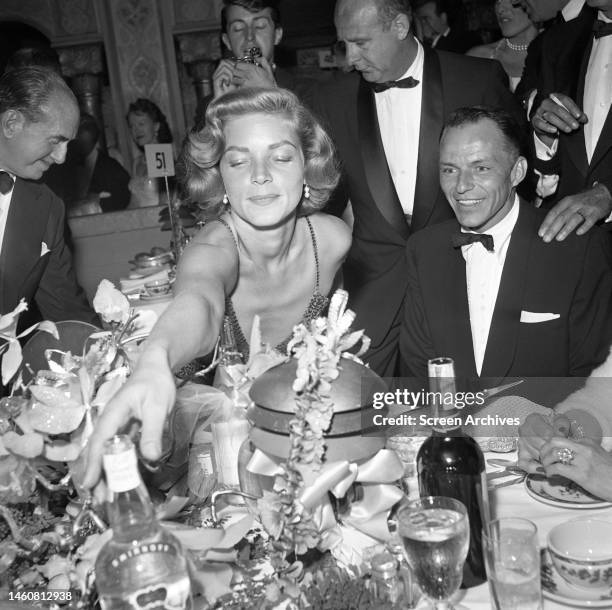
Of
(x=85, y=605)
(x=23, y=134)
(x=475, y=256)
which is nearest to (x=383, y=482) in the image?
(x=85, y=605)

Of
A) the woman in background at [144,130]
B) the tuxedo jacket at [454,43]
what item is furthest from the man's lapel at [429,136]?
the woman in background at [144,130]

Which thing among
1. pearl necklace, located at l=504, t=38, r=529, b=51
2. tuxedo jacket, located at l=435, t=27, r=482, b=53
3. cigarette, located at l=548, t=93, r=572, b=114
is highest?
tuxedo jacket, located at l=435, t=27, r=482, b=53

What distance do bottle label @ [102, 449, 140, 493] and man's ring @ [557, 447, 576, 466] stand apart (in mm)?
754

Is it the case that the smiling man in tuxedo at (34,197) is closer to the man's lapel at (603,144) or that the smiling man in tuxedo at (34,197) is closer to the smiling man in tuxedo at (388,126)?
the smiling man in tuxedo at (388,126)

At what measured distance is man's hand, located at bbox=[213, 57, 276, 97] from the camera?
9.81 ft

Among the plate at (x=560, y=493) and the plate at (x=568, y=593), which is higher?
the plate at (x=568, y=593)

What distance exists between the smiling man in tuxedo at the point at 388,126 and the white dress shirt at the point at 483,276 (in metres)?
0.68

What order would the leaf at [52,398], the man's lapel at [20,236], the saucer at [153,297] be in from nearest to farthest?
the leaf at [52,398], the man's lapel at [20,236], the saucer at [153,297]

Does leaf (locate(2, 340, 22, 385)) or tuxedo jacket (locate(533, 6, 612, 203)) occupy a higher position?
tuxedo jacket (locate(533, 6, 612, 203))

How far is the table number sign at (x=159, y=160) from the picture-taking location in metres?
3.93

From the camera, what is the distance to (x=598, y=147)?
2.85m

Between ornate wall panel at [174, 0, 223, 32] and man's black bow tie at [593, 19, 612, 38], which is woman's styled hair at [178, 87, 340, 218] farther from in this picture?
ornate wall panel at [174, 0, 223, 32]

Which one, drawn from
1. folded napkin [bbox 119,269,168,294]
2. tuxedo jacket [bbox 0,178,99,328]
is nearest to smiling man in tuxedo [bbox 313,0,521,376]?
folded napkin [bbox 119,269,168,294]

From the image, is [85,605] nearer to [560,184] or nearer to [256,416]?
[256,416]
